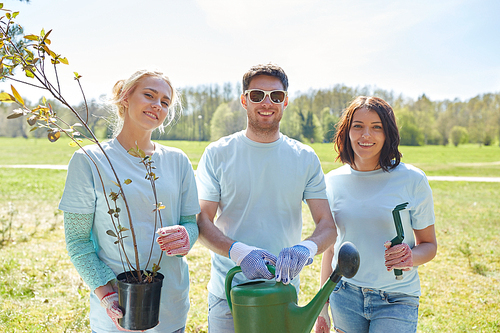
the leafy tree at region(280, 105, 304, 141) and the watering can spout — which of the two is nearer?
the watering can spout

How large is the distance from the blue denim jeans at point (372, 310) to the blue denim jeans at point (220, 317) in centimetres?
61

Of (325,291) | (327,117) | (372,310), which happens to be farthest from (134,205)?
(327,117)

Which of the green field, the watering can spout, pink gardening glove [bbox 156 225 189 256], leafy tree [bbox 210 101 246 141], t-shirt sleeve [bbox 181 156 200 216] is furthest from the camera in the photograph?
leafy tree [bbox 210 101 246 141]

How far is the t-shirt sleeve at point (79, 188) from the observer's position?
1629 mm

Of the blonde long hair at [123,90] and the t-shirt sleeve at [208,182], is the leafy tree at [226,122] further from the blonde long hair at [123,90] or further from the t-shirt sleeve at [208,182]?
the blonde long hair at [123,90]

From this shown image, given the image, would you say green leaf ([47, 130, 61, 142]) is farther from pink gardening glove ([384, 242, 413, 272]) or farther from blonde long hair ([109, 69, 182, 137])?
pink gardening glove ([384, 242, 413, 272])

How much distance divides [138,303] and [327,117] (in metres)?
51.4

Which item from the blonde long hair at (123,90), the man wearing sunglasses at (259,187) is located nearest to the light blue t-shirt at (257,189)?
the man wearing sunglasses at (259,187)

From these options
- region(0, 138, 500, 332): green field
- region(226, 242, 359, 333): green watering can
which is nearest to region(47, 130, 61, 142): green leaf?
region(226, 242, 359, 333): green watering can

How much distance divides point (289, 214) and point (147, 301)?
38.5 inches

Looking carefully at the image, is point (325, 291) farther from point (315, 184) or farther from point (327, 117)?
point (327, 117)

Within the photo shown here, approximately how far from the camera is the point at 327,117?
51156 mm

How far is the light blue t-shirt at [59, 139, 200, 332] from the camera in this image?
1665 mm

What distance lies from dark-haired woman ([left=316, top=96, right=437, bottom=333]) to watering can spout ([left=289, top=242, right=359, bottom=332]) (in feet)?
2.34
